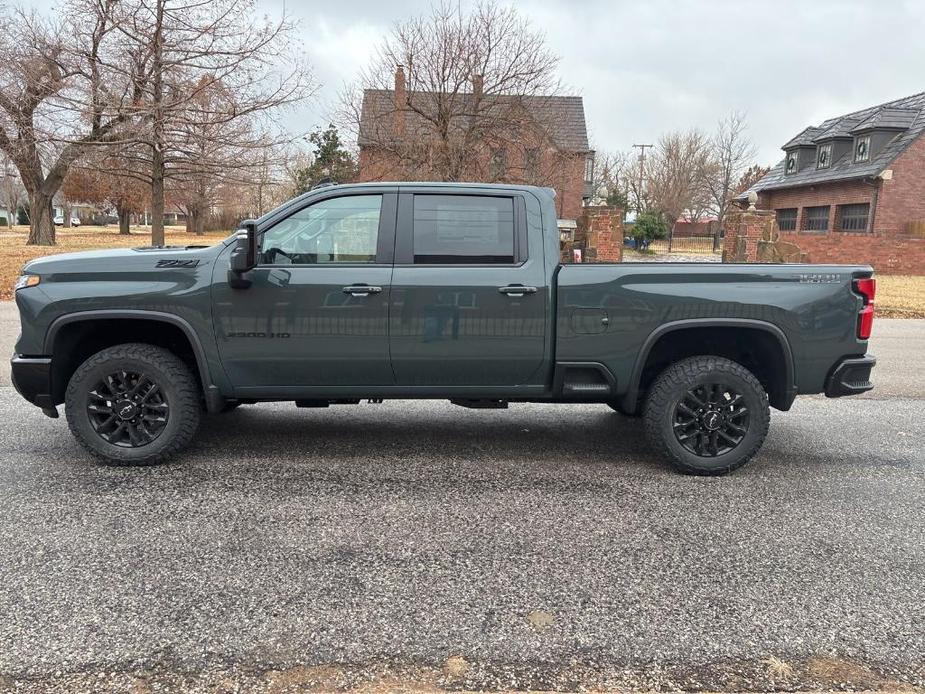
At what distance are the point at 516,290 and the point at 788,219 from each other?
1374 inches

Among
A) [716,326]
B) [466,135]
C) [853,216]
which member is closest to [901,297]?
[466,135]

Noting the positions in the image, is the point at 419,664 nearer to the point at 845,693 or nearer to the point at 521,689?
the point at 521,689

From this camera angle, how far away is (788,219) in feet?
114

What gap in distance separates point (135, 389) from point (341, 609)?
96.3 inches

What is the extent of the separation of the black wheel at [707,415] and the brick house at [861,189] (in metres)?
22.3

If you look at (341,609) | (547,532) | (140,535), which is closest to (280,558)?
(341,609)

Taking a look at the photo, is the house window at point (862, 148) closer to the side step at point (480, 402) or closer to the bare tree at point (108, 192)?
the side step at point (480, 402)

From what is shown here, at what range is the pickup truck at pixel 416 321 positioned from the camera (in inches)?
174

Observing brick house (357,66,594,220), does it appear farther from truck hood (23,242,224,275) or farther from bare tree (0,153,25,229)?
bare tree (0,153,25,229)

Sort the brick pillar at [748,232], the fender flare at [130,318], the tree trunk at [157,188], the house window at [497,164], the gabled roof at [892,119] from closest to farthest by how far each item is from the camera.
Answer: the fender flare at [130,318] < the brick pillar at [748,232] < the house window at [497,164] < the tree trunk at [157,188] < the gabled roof at [892,119]

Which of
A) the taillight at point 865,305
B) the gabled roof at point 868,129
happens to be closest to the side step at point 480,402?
the taillight at point 865,305

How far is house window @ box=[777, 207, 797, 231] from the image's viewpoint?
34250mm

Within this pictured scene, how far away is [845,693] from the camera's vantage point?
A: 2.46m

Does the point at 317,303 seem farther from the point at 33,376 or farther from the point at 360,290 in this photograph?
the point at 33,376
